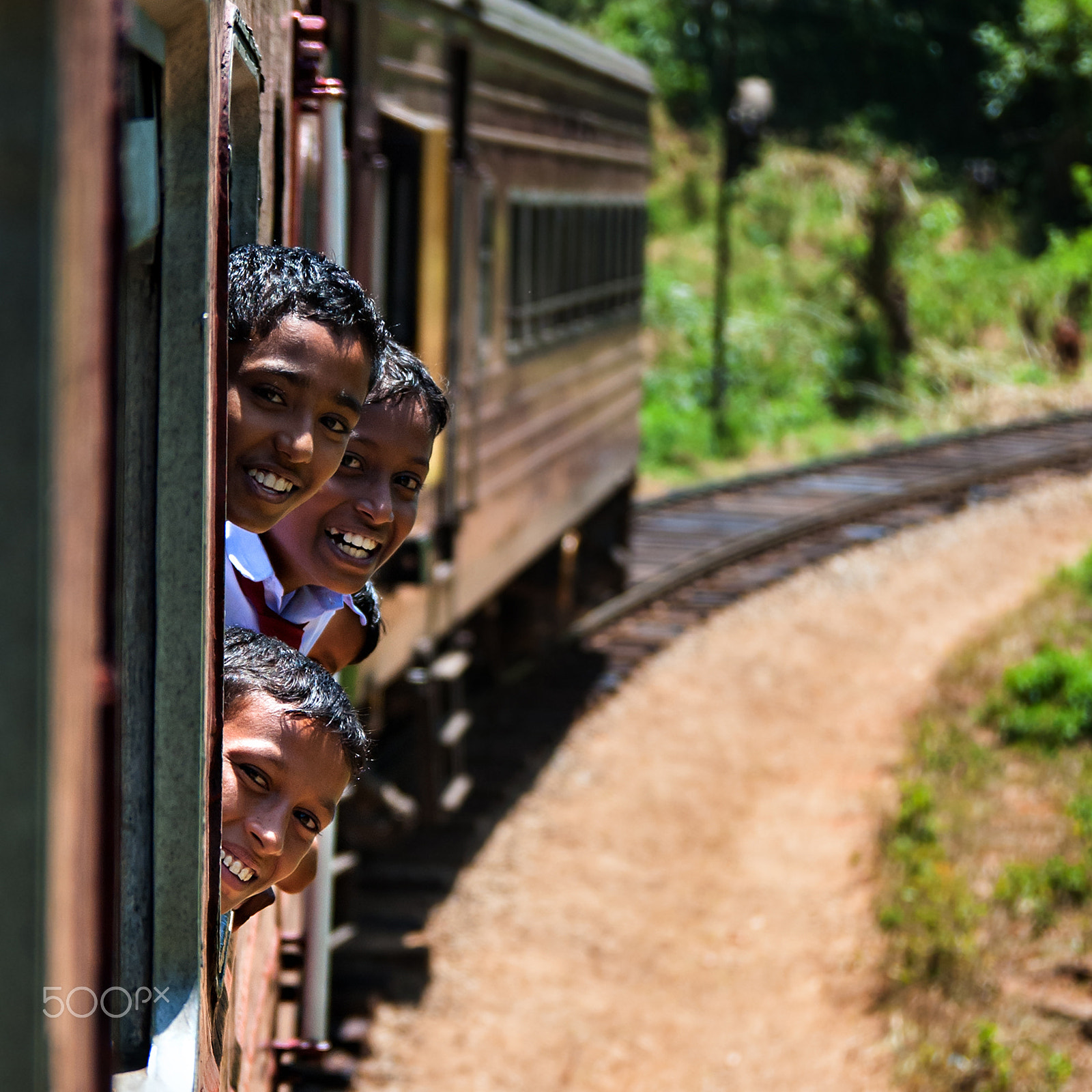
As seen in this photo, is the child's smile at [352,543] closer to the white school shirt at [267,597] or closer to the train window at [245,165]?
the white school shirt at [267,597]

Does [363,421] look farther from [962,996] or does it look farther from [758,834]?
[758,834]

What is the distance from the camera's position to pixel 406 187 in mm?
5367

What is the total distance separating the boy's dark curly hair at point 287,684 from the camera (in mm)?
1583

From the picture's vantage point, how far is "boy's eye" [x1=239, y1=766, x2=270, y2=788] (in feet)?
5.12

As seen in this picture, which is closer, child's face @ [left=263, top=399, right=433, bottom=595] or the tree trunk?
child's face @ [left=263, top=399, right=433, bottom=595]

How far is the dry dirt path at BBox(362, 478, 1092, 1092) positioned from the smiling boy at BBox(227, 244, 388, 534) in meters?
4.57

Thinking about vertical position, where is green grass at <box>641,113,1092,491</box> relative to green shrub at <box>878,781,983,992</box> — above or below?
above

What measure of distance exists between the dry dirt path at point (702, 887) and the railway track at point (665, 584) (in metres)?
0.15

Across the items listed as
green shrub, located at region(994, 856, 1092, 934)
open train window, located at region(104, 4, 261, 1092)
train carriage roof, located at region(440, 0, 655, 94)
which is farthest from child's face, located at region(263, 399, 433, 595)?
green shrub, located at region(994, 856, 1092, 934)

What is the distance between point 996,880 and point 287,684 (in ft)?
19.2

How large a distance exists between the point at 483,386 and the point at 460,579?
0.78 meters

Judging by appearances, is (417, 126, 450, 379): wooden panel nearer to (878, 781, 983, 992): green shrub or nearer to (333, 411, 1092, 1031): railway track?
(333, 411, 1092, 1031): railway track

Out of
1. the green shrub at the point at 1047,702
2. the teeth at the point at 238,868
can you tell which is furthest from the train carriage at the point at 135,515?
the green shrub at the point at 1047,702

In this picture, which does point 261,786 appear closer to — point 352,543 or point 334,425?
point 334,425
